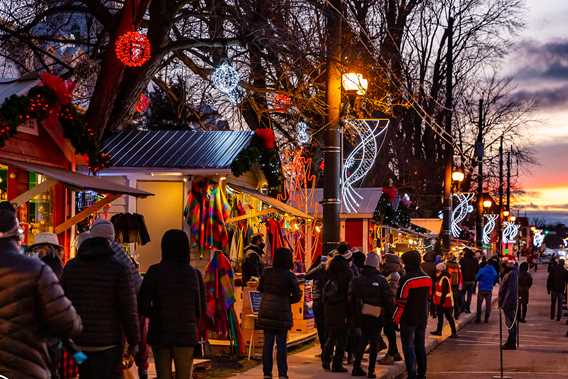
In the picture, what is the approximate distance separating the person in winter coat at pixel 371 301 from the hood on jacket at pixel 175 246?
5.34 m

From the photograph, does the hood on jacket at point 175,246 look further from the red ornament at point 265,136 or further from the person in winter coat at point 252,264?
the red ornament at point 265,136

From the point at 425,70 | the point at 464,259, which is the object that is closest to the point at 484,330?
the point at 464,259

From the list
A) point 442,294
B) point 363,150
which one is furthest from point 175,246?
point 442,294

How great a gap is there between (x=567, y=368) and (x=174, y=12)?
956cm

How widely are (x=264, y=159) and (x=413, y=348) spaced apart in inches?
300

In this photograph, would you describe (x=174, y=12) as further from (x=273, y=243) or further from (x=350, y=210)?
(x=350, y=210)

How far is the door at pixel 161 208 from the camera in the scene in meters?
18.9

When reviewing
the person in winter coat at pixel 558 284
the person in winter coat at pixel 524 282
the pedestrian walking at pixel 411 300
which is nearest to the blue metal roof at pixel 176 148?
the pedestrian walking at pixel 411 300

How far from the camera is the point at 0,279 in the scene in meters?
5.92

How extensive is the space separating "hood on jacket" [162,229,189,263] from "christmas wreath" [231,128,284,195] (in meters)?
8.82

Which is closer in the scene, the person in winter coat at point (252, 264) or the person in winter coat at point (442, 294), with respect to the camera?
the person in winter coat at point (252, 264)

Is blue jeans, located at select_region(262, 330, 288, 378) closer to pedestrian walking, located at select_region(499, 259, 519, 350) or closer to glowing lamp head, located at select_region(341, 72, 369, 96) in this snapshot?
glowing lamp head, located at select_region(341, 72, 369, 96)

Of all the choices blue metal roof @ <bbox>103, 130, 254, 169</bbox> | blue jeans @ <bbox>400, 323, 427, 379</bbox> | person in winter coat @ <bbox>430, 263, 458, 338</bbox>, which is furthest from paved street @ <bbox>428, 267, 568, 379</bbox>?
blue metal roof @ <bbox>103, 130, 254, 169</bbox>

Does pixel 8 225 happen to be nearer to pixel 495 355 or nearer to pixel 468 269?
pixel 495 355
